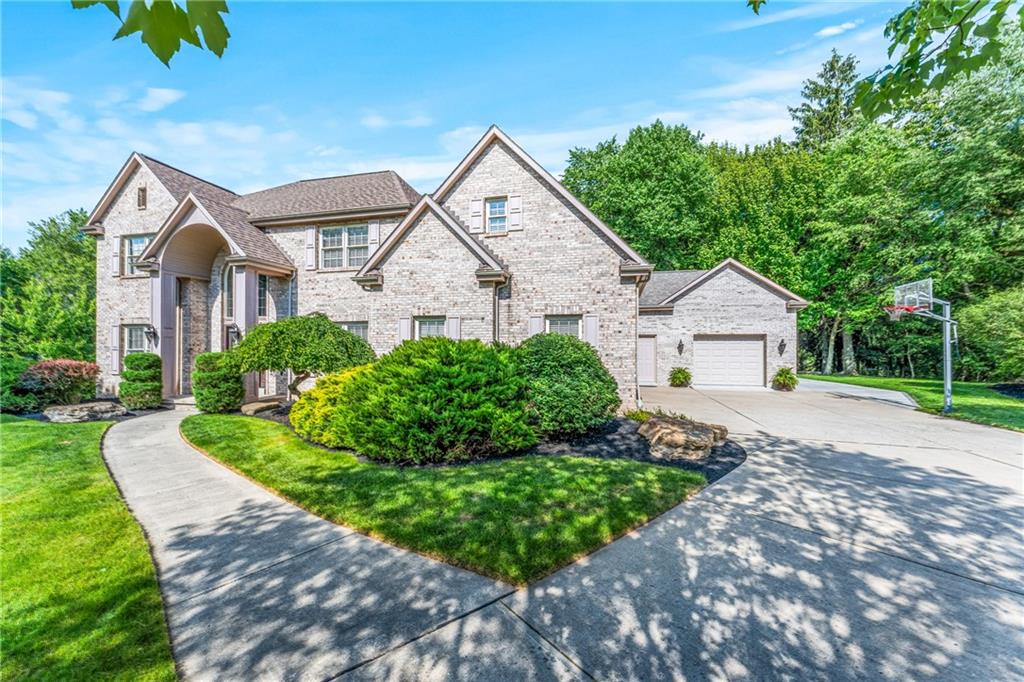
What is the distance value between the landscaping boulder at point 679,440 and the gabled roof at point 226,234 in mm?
12935

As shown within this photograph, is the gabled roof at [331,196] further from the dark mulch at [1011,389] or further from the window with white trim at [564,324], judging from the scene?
the dark mulch at [1011,389]

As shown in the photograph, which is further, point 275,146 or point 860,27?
point 275,146

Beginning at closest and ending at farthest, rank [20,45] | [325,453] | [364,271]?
[20,45] < [325,453] < [364,271]

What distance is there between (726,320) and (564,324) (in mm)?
10706

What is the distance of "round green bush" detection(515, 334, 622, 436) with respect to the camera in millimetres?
8047

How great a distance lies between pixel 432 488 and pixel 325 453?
10.0 ft

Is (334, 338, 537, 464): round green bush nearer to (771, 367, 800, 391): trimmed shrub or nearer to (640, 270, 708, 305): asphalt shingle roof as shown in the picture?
(640, 270, 708, 305): asphalt shingle roof

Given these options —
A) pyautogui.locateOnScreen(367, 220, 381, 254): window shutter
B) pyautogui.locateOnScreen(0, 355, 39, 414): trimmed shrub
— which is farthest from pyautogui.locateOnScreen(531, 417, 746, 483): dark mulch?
pyautogui.locateOnScreen(0, 355, 39, 414): trimmed shrub

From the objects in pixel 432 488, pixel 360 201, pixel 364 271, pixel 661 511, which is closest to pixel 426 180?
pixel 360 201

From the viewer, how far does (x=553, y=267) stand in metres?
11.7

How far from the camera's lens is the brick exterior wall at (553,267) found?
36.8 feet

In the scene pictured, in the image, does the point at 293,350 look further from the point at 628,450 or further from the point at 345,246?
the point at 628,450

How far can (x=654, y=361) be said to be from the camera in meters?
19.4

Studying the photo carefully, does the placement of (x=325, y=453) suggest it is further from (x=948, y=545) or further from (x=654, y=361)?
(x=654, y=361)
